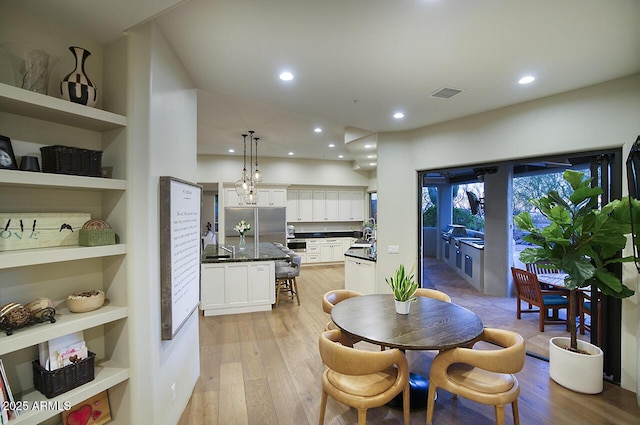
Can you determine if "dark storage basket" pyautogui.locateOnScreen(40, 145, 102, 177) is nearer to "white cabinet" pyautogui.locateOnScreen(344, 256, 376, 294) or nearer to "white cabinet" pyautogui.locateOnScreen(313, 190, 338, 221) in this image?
"white cabinet" pyautogui.locateOnScreen(344, 256, 376, 294)

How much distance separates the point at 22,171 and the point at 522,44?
3.18 metres

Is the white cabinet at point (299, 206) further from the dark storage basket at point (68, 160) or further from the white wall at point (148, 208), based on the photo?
the dark storage basket at point (68, 160)

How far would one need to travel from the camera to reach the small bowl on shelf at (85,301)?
1.50 metres

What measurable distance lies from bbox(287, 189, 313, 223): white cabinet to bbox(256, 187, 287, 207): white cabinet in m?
0.34

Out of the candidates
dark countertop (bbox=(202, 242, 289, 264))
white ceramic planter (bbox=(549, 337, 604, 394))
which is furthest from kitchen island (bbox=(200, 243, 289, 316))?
white ceramic planter (bbox=(549, 337, 604, 394))

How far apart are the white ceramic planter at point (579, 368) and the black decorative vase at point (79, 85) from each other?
14.1ft

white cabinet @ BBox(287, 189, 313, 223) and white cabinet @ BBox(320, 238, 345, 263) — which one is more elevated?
white cabinet @ BBox(287, 189, 313, 223)

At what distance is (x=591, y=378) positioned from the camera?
2.58 metres

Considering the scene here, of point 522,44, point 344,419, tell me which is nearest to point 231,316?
point 344,419

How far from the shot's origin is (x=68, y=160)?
1.43 m

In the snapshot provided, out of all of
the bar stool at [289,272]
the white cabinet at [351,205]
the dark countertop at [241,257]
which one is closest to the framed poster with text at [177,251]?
the dark countertop at [241,257]

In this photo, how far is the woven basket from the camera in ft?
4.96

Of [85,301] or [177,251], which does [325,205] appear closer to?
[177,251]

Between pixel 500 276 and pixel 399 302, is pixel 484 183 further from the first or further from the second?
pixel 399 302
